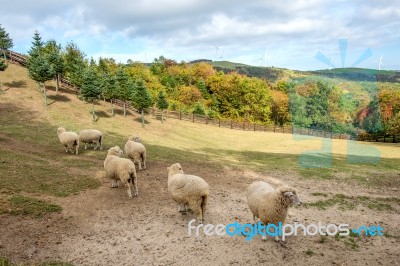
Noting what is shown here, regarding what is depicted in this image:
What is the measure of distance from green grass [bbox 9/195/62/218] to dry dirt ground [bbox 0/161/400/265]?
0.35 meters

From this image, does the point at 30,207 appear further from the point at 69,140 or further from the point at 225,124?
the point at 225,124

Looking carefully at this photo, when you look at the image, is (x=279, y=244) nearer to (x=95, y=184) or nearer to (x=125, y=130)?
(x=95, y=184)

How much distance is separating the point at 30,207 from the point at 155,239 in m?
5.15

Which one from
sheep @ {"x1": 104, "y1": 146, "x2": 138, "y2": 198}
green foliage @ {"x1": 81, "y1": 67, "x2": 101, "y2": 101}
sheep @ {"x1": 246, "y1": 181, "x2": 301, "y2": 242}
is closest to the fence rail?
green foliage @ {"x1": 81, "y1": 67, "x2": 101, "y2": 101}

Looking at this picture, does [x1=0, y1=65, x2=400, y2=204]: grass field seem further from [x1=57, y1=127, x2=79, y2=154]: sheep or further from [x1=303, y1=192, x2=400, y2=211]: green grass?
[x1=303, y1=192, x2=400, y2=211]: green grass

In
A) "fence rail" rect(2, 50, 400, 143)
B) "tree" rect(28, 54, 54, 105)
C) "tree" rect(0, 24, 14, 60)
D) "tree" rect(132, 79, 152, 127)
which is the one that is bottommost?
"fence rail" rect(2, 50, 400, 143)

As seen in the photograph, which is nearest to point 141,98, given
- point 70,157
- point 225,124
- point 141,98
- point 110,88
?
point 141,98

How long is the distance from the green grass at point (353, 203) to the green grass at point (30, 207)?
10.8m

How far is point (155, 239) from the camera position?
9.45 m

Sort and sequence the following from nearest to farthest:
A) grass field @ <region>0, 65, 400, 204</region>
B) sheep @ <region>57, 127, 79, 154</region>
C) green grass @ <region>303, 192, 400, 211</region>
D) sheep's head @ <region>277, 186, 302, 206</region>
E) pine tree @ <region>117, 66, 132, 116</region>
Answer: sheep's head @ <region>277, 186, 302, 206</region> < green grass @ <region>303, 192, 400, 211</region> < grass field @ <region>0, 65, 400, 204</region> < sheep @ <region>57, 127, 79, 154</region> < pine tree @ <region>117, 66, 132, 116</region>

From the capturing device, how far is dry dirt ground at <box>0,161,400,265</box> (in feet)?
27.6

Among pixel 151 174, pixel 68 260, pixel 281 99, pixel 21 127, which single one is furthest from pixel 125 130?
pixel 281 99

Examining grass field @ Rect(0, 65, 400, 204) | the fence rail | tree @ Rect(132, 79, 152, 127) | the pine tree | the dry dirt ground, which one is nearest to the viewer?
the dry dirt ground

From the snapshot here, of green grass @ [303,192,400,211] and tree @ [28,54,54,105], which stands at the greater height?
tree @ [28,54,54,105]
